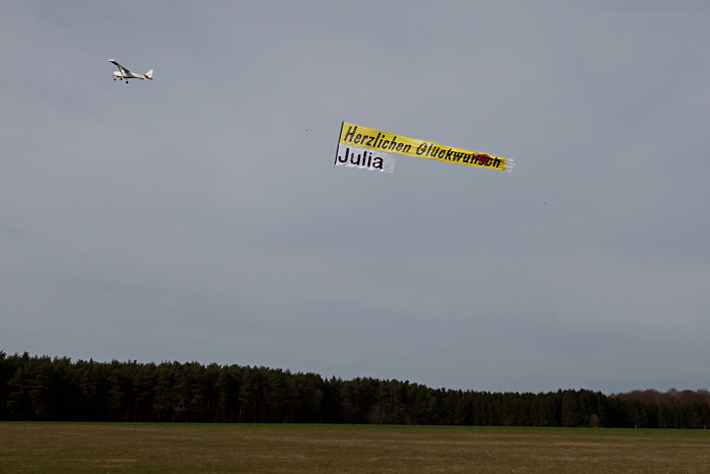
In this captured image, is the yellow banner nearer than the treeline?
Yes

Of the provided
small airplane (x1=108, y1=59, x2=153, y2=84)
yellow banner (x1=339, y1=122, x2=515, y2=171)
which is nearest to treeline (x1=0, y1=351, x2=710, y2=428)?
small airplane (x1=108, y1=59, x2=153, y2=84)

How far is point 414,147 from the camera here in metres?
27.4

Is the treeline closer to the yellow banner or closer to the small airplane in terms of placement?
the small airplane

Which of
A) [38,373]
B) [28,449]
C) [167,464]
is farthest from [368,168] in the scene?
[38,373]

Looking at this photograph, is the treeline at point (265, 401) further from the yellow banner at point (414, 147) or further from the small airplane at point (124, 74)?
the yellow banner at point (414, 147)

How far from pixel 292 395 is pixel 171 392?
96.7 ft

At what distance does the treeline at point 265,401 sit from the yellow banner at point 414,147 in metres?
102

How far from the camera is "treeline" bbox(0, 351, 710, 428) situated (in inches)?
4200

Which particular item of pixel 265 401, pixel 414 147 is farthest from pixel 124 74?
pixel 265 401

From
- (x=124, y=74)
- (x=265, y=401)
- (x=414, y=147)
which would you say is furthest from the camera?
(x=265, y=401)

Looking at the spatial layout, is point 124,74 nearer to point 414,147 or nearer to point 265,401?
point 414,147

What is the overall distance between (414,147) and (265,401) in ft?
378

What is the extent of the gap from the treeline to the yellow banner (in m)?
102

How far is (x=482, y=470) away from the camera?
2725 centimetres
